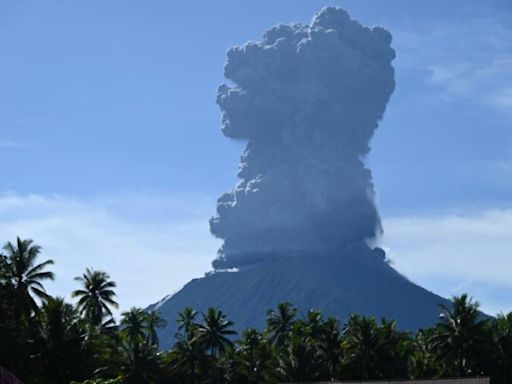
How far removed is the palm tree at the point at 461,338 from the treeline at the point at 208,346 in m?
0.10

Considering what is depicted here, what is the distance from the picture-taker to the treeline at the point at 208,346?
3253 inches

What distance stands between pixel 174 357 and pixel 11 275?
20.0 metres

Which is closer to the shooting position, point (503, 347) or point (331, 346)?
point (503, 347)

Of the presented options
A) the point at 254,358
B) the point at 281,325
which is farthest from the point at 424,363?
the point at 281,325

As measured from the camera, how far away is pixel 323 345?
97500mm

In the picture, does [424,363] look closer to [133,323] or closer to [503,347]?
[503,347]

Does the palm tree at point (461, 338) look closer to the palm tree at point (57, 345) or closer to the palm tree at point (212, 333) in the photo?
the palm tree at point (212, 333)

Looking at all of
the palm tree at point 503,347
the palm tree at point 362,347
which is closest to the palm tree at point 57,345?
the palm tree at point 362,347

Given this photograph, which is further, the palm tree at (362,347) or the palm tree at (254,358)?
the palm tree at (254,358)

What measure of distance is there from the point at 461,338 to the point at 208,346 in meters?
28.4

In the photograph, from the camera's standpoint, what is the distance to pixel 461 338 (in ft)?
294

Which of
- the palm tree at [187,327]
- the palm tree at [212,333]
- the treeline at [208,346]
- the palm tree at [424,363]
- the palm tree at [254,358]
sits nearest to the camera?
the treeline at [208,346]

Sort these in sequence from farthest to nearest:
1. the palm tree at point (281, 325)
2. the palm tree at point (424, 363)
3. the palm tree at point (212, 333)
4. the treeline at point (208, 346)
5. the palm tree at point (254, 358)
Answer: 1. the palm tree at point (281, 325)
2. the palm tree at point (212, 333)
3. the palm tree at point (254, 358)
4. the palm tree at point (424, 363)
5. the treeline at point (208, 346)

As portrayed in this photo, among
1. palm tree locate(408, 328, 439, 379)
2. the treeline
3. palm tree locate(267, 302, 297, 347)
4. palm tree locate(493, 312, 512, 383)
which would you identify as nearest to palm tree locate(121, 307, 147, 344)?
the treeline
